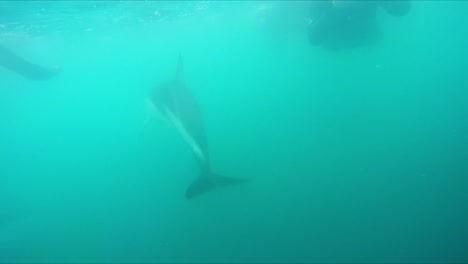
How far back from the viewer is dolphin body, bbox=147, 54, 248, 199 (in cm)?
1020

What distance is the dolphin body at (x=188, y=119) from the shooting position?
33.5ft

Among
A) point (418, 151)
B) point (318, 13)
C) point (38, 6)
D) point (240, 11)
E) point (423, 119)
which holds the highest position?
point (240, 11)

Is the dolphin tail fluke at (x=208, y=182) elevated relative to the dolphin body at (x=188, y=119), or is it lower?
lower

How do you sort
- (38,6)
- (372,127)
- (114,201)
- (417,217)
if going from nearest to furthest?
(417,217)
(38,6)
(114,201)
(372,127)

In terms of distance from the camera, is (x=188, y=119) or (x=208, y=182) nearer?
(x=208, y=182)

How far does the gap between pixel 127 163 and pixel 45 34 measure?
37.9 feet

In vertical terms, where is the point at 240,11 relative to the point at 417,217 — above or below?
above

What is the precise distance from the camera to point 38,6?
14.5 m

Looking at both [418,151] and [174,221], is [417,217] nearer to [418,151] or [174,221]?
[418,151]

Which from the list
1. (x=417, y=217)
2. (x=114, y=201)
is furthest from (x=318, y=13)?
(x=114, y=201)

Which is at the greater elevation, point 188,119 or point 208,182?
point 188,119

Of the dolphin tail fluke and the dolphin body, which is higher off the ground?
the dolphin body

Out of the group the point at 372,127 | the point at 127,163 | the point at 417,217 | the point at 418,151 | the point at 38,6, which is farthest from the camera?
the point at 127,163

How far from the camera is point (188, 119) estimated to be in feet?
35.3
